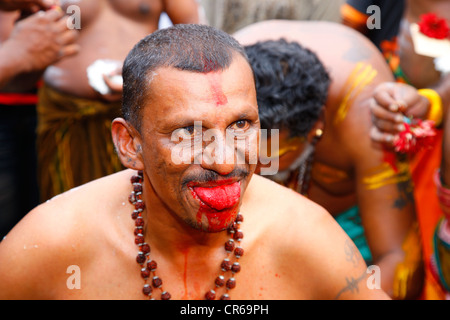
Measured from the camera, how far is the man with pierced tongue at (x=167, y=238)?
165 centimetres

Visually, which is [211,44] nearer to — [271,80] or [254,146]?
[254,146]

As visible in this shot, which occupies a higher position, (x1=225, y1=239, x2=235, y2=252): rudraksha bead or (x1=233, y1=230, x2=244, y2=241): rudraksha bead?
(x1=233, y1=230, x2=244, y2=241): rudraksha bead

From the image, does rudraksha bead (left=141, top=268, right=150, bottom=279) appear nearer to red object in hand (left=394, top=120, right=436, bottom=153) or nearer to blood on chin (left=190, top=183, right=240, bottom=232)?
blood on chin (left=190, top=183, right=240, bottom=232)

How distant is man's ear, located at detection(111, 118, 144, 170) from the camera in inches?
67.7

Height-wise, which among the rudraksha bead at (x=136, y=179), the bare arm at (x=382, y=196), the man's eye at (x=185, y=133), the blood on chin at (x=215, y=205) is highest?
the man's eye at (x=185, y=133)

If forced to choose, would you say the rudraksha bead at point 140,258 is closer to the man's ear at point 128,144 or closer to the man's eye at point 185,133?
the man's ear at point 128,144

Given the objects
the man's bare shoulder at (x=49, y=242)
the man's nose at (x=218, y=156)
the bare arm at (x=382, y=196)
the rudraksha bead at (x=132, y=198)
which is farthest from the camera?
the bare arm at (x=382, y=196)

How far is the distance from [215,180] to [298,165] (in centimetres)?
126

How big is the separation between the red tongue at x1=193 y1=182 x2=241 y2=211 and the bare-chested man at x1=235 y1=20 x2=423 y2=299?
902mm

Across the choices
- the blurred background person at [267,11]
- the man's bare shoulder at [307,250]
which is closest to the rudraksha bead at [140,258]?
the man's bare shoulder at [307,250]

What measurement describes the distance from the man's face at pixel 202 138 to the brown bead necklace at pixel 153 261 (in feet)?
0.84

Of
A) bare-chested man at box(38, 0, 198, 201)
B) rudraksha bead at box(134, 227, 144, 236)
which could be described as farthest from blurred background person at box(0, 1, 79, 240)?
rudraksha bead at box(134, 227, 144, 236)

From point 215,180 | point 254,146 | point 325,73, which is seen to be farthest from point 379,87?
point 215,180

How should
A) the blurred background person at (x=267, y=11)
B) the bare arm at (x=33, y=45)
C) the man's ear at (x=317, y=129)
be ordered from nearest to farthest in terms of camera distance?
the man's ear at (x=317, y=129)
the bare arm at (x=33, y=45)
the blurred background person at (x=267, y=11)
